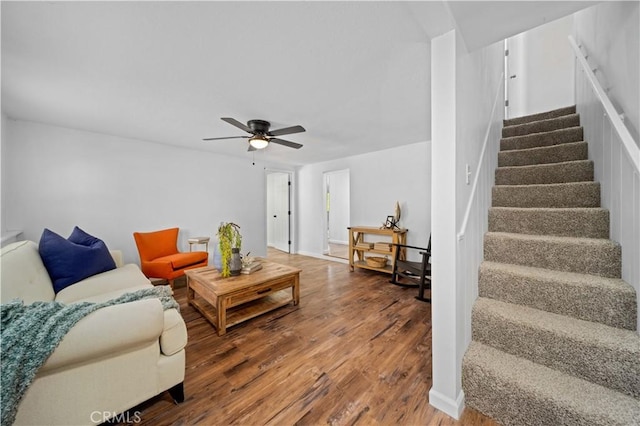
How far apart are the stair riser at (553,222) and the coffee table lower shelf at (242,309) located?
88.4 inches

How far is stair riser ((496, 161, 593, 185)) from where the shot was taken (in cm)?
194

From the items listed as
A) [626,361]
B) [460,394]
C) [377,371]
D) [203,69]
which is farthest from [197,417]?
[203,69]

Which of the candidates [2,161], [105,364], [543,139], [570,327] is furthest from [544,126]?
[2,161]

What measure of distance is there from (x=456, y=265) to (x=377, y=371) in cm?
97

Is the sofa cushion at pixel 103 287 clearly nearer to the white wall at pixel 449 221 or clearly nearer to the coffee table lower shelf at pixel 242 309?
the coffee table lower shelf at pixel 242 309

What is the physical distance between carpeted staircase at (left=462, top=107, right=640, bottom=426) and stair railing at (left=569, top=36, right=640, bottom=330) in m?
0.07

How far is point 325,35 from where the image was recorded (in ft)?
4.75

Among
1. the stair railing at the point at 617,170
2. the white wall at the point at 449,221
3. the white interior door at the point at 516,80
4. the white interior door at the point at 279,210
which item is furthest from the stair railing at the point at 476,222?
the white interior door at the point at 279,210

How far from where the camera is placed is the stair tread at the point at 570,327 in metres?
1.13

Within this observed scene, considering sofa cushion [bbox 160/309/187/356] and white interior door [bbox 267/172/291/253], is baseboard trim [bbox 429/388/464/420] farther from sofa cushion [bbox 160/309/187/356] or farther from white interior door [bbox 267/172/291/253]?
white interior door [bbox 267/172/291/253]

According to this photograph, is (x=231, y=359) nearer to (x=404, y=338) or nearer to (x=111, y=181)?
(x=404, y=338)

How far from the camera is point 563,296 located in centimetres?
139

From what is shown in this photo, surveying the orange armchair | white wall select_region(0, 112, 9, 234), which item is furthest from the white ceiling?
the orange armchair

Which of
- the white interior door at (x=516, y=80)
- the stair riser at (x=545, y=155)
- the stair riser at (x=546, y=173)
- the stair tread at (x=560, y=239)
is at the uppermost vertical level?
the white interior door at (x=516, y=80)
